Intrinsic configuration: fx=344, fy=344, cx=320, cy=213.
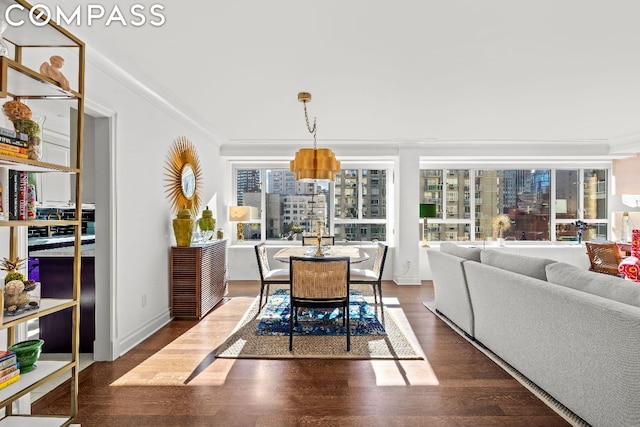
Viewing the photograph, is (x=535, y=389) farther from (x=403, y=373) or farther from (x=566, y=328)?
(x=403, y=373)

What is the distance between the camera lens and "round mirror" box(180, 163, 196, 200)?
4.21 m

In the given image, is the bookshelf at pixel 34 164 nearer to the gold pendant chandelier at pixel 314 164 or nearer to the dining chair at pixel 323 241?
the gold pendant chandelier at pixel 314 164

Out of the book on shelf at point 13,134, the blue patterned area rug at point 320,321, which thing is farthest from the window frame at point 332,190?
the book on shelf at point 13,134

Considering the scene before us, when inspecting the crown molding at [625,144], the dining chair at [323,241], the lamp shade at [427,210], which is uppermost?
the crown molding at [625,144]

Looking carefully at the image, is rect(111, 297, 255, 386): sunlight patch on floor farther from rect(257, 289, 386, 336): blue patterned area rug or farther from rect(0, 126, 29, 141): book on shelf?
rect(0, 126, 29, 141): book on shelf

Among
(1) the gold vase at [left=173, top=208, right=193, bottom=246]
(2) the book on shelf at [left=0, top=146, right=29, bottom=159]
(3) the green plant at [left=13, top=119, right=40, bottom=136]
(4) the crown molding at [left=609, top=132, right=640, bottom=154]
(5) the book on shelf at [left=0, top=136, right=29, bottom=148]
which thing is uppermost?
(4) the crown molding at [left=609, top=132, right=640, bottom=154]

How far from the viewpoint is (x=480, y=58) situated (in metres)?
2.68

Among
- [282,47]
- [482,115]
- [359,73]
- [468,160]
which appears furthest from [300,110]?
[468,160]

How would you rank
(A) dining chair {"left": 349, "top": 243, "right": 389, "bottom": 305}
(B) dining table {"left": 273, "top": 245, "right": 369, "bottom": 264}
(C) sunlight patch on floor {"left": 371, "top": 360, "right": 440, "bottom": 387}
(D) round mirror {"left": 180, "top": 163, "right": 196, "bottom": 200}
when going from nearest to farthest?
(C) sunlight patch on floor {"left": 371, "top": 360, "right": 440, "bottom": 387} → (B) dining table {"left": 273, "top": 245, "right": 369, "bottom": 264} → (A) dining chair {"left": 349, "top": 243, "right": 389, "bottom": 305} → (D) round mirror {"left": 180, "top": 163, "right": 196, "bottom": 200}

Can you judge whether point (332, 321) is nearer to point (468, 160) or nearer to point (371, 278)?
point (371, 278)

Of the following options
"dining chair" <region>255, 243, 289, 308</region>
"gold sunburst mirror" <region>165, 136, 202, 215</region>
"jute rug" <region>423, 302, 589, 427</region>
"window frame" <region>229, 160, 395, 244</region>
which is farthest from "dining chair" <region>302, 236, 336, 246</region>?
"jute rug" <region>423, 302, 589, 427</region>

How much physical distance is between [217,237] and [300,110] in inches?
98.5

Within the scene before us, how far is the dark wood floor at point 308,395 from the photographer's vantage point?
2035 millimetres

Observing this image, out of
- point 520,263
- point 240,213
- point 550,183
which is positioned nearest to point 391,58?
point 520,263
